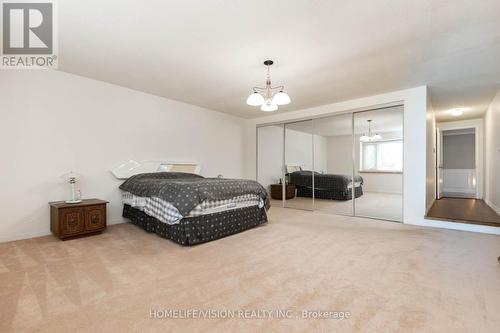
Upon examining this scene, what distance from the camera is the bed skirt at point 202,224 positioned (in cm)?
300

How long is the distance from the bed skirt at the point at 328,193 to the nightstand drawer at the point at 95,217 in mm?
4299

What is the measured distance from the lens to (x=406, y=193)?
4.22 m

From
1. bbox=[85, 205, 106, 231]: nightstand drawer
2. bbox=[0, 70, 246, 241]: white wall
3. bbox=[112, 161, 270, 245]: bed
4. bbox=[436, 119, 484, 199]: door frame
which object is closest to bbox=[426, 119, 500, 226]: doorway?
bbox=[436, 119, 484, 199]: door frame

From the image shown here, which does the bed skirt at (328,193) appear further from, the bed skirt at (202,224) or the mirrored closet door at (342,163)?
the bed skirt at (202,224)

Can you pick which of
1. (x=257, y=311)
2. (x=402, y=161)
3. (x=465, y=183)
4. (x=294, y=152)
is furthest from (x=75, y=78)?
Answer: (x=465, y=183)

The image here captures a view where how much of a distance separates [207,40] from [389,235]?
3.61m

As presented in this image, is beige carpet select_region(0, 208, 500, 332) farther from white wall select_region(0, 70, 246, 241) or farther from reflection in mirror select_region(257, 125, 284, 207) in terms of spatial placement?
reflection in mirror select_region(257, 125, 284, 207)

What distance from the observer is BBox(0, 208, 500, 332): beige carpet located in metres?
1.54

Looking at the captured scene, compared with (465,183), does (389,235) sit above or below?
below

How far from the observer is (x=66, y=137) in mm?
3625

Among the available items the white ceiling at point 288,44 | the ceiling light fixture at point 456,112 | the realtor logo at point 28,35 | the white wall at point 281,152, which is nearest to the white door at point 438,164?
the ceiling light fixture at point 456,112

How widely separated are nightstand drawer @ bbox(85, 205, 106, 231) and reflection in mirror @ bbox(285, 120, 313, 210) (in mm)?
4028

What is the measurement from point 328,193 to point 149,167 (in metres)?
3.99

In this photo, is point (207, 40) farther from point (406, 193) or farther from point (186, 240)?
point (406, 193)
